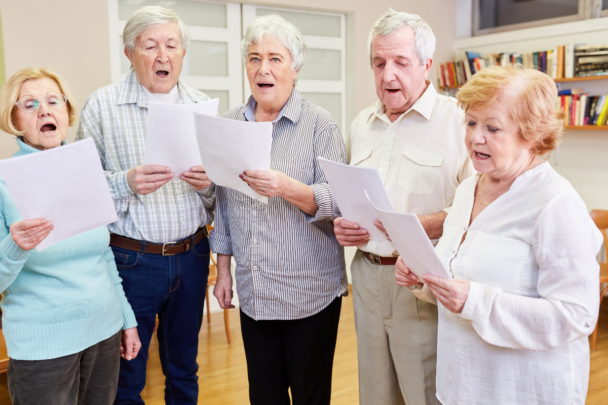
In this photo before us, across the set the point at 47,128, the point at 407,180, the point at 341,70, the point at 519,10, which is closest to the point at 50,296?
the point at 47,128

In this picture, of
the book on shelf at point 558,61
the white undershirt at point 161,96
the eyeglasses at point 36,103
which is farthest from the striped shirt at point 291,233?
the book on shelf at point 558,61

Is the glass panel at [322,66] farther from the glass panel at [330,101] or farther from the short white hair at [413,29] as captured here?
the short white hair at [413,29]

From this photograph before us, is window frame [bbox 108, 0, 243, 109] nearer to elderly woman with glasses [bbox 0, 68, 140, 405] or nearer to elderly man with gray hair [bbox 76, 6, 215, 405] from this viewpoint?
elderly man with gray hair [bbox 76, 6, 215, 405]

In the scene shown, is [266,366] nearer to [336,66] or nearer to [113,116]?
[113,116]

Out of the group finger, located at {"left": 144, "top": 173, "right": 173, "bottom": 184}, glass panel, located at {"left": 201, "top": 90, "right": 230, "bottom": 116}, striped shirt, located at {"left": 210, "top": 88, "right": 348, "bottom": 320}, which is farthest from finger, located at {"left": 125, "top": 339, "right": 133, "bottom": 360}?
glass panel, located at {"left": 201, "top": 90, "right": 230, "bottom": 116}

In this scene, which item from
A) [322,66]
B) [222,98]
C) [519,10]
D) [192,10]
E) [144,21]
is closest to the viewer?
[144,21]

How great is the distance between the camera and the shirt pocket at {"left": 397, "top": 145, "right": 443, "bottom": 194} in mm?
1704

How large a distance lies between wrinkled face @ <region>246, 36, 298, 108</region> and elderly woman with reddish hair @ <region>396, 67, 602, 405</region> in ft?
2.26

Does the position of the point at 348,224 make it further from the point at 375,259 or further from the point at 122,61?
the point at 122,61

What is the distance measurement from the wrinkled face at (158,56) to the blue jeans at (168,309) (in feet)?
2.13

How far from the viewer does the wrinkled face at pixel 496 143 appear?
49.5 inches

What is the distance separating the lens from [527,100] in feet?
4.02

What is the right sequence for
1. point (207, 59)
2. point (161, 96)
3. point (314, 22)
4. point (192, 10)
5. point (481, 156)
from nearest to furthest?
point (481, 156)
point (161, 96)
point (192, 10)
point (207, 59)
point (314, 22)

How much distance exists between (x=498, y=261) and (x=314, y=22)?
3.92 m
